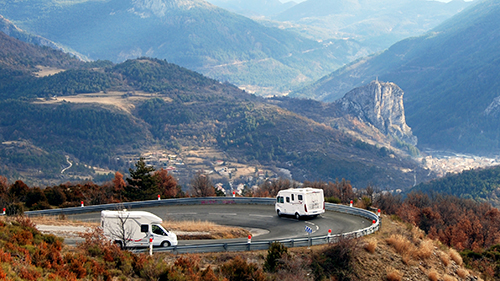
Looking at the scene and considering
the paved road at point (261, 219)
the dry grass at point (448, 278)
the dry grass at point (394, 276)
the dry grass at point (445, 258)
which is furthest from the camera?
the paved road at point (261, 219)

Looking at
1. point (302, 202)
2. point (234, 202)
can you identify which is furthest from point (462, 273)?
point (234, 202)

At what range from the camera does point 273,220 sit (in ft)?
114

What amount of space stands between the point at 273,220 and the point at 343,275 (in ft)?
37.8

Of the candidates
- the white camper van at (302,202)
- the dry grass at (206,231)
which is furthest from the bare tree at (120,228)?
the white camper van at (302,202)

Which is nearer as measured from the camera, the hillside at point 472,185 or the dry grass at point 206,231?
the dry grass at point 206,231

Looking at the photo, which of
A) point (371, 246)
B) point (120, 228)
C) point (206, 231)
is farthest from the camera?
point (206, 231)

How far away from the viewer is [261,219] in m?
35.2

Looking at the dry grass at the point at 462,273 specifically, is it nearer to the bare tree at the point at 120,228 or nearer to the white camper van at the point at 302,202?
the white camper van at the point at 302,202

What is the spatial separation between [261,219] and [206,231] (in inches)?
250

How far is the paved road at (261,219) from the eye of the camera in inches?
1215

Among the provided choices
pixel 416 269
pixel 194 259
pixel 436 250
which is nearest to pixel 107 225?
pixel 194 259

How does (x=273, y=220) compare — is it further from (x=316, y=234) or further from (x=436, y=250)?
(x=436, y=250)

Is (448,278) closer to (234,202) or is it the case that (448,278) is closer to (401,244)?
(401,244)

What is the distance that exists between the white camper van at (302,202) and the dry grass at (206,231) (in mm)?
4805
